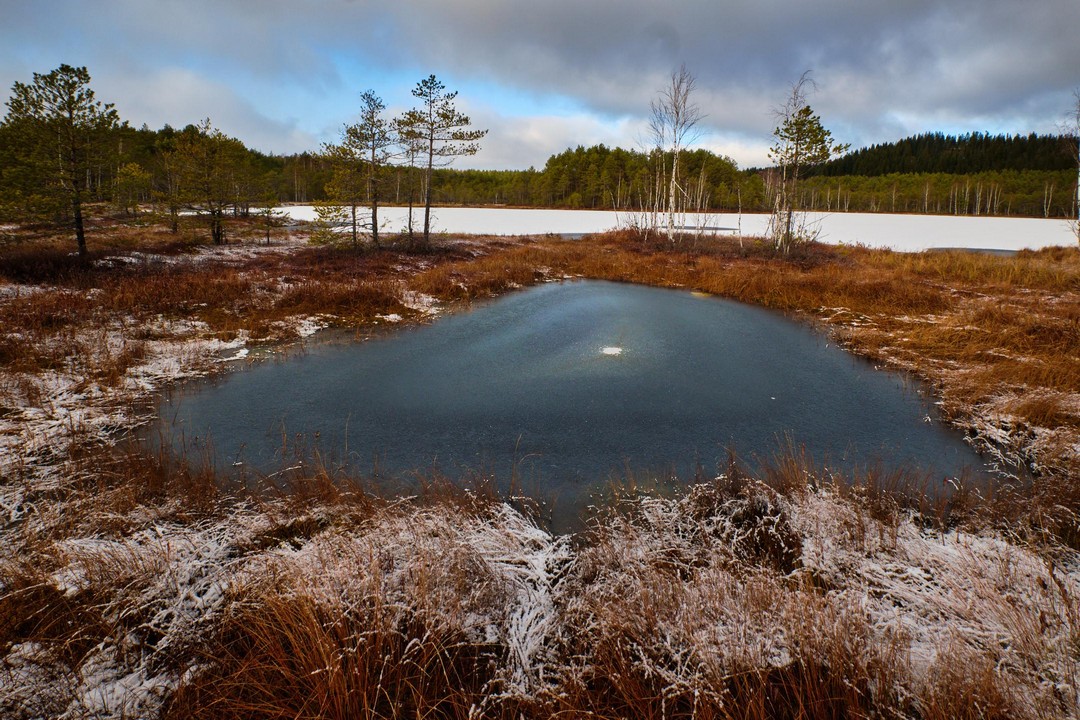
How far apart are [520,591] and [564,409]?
4504 millimetres

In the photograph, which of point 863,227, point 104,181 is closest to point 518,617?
point 104,181

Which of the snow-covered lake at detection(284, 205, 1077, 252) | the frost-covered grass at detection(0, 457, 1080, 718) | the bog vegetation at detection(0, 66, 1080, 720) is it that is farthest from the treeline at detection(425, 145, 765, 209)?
the frost-covered grass at detection(0, 457, 1080, 718)

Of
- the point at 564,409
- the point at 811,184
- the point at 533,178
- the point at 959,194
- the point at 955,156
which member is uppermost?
the point at 955,156

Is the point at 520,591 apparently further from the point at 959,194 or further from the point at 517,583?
the point at 959,194

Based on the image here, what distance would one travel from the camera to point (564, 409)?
8250 millimetres

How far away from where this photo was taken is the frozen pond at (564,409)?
651cm

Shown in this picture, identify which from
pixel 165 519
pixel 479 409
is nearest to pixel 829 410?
pixel 479 409

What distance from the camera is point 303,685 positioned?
113 inches

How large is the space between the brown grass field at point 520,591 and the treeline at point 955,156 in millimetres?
101161

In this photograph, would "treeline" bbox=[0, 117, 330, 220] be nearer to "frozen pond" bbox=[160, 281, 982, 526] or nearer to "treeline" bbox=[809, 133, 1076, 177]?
"frozen pond" bbox=[160, 281, 982, 526]

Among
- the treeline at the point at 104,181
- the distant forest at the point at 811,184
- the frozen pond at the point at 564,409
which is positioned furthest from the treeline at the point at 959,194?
the frozen pond at the point at 564,409

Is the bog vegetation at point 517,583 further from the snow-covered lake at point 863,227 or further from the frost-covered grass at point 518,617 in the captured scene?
the snow-covered lake at point 863,227

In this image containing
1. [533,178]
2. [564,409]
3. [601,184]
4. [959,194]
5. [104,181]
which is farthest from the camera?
[533,178]

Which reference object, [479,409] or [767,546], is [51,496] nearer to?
[479,409]
